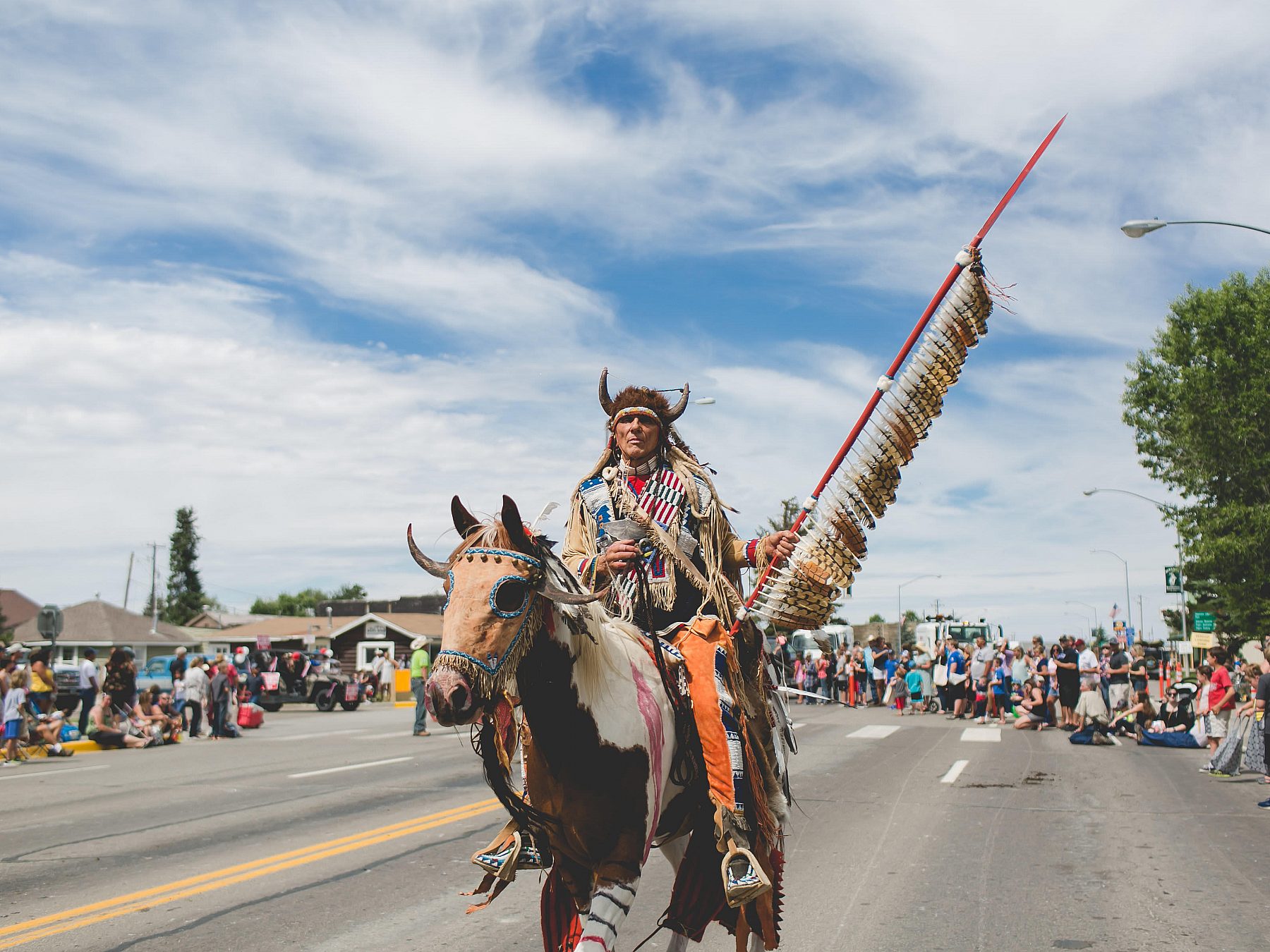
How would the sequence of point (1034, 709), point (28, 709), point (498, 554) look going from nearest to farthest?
point (498, 554) → point (28, 709) → point (1034, 709)

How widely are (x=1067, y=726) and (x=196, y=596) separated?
378ft

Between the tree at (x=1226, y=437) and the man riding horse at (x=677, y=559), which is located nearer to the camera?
the man riding horse at (x=677, y=559)

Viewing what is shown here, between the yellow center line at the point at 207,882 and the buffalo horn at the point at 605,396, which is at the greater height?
the buffalo horn at the point at 605,396

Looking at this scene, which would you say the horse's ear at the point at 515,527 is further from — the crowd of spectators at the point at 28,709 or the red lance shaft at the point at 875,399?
the crowd of spectators at the point at 28,709

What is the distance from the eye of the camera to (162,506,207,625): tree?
120 m

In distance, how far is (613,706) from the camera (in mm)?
3652

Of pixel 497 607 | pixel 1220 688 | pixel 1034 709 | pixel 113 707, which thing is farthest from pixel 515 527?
pixel 1034 709

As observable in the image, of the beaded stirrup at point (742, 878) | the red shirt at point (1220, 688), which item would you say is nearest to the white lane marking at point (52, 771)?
the beaded stirrup at point (742, 878)

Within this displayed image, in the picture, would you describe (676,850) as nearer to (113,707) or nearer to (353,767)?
(353,767)

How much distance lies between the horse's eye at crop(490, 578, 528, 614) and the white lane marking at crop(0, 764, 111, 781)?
46.2 ft

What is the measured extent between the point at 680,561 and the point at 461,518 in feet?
3.89

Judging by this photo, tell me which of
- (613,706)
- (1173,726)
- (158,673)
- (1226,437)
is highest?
(1226,437)

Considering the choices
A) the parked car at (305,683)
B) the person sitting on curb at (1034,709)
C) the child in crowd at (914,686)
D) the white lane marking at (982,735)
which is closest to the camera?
the white lane marking at (982,735)

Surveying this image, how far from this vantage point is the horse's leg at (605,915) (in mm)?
3463
